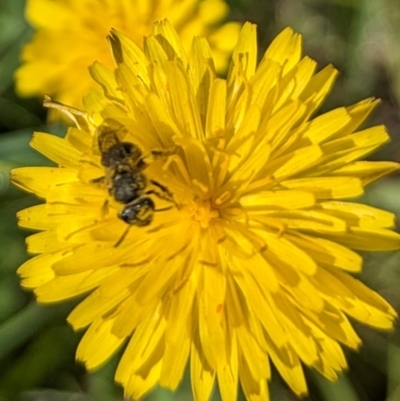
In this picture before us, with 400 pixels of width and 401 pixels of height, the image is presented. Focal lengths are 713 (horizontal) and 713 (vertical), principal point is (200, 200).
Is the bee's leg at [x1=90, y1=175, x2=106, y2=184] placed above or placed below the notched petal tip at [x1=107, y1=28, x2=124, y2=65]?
below

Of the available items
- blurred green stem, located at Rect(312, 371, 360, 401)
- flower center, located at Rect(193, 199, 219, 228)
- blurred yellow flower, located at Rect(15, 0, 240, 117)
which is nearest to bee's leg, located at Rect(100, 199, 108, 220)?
flower center, located at Rect(193, 199, 219, 228)

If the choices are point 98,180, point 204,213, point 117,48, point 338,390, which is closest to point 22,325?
point 98,180

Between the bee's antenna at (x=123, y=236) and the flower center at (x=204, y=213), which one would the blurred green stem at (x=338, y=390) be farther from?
the bee's antenna at (x=123, y=236)

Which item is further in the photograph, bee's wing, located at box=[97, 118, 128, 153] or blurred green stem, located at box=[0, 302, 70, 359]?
blurred green stem, located at box=[0, 302, 70, 359]

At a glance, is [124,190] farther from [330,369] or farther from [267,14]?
[267,14]

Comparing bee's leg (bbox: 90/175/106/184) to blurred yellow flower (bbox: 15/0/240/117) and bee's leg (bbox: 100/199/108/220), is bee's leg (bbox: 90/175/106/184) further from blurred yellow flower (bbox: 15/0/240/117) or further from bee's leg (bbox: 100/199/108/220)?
blurred yellow flower (bbox: 15/0/240/117)

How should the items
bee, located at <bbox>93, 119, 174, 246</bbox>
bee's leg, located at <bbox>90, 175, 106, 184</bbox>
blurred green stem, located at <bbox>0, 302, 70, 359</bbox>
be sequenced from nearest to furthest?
1. bee, located at <bbox>93, 119, 174, 246</bbox>
2. bee's leg, located at <bbox>90, 175, 106, 184</bbox>
3. blurred green stem, located at <bbox>0, 302, 70, 359</bbox>
